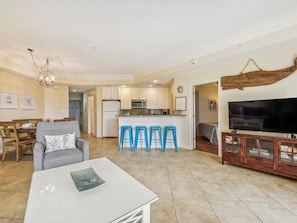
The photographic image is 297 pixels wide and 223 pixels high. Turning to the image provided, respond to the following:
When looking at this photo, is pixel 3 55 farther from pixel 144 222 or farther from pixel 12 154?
pixel 144 222

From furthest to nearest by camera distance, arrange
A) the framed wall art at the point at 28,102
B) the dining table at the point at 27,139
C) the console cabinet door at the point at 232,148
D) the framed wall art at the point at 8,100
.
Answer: the framed wall art at the point at 28,102
the framed wall art at the point at 8,100
the dining table at the point at 27,139
the console cabinet door at the point at 232,148

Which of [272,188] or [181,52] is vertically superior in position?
[181,52]

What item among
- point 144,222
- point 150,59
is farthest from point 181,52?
point 144,222

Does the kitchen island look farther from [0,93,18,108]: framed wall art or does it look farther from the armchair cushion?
[0,93,18,108]: framed wall art

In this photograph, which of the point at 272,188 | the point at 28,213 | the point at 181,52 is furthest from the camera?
the point at 181,52

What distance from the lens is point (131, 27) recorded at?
2.66 meters

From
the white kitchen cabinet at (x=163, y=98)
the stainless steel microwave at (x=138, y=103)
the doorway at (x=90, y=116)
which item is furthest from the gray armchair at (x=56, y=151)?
the doorway at (x=90, y=116)

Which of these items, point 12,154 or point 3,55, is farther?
point 12,154

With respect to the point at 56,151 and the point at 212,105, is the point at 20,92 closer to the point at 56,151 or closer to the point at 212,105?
the point at 56,151

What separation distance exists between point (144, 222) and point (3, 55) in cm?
509

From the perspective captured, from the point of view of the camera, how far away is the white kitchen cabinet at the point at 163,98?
278 inches

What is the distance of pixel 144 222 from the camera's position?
126 cm

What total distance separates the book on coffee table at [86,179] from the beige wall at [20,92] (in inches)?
167

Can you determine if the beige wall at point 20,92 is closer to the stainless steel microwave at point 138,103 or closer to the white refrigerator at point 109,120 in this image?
the white refrigerator at point 109,120
